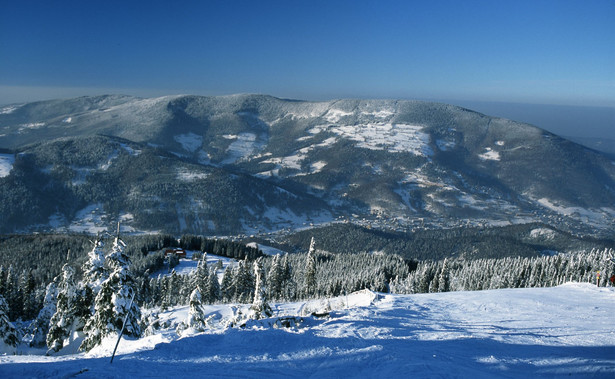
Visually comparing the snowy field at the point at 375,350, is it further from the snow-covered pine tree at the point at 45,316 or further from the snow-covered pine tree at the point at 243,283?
the snow-covered pine tree at the point at 243,283

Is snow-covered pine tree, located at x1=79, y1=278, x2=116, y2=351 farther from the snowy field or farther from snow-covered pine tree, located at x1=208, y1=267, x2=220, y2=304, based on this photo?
snow-covered pine tree, located at x1=208, y1=267, x2=220, y2=304

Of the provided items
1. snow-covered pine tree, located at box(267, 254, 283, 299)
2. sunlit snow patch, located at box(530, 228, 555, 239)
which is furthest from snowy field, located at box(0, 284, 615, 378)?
sunlit snow patch, located at box(530, 228, 555, 239)

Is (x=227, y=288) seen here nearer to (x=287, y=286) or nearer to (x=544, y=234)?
(x=287, y=286)

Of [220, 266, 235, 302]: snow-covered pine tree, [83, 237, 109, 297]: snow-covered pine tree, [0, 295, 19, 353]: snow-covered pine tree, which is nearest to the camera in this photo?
[83, 237, 109, 297]: snow-covered pine tree

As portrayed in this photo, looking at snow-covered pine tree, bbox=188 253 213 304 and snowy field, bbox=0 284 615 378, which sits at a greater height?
snowy field, bbox=0 284 615 378

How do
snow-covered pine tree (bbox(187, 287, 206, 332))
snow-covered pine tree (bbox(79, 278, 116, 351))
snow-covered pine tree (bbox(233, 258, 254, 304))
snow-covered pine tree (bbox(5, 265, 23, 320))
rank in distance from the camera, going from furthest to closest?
snow-covered pine tree (bbox(233, 258, 254, 304))
snow-covered pine tree (bbox(5, 265, 23, 320))
snow-covered pine tree (bbox(187, 287, 206, 332))
snow-covered pine tree (bbox(79, 278, 116, 351))

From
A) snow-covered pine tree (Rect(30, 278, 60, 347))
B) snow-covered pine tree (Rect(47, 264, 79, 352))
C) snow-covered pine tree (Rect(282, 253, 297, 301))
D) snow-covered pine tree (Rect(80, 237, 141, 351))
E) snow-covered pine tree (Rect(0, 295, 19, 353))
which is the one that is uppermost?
snow-covered pine tree (Rect(80, 237, 141, 351))
